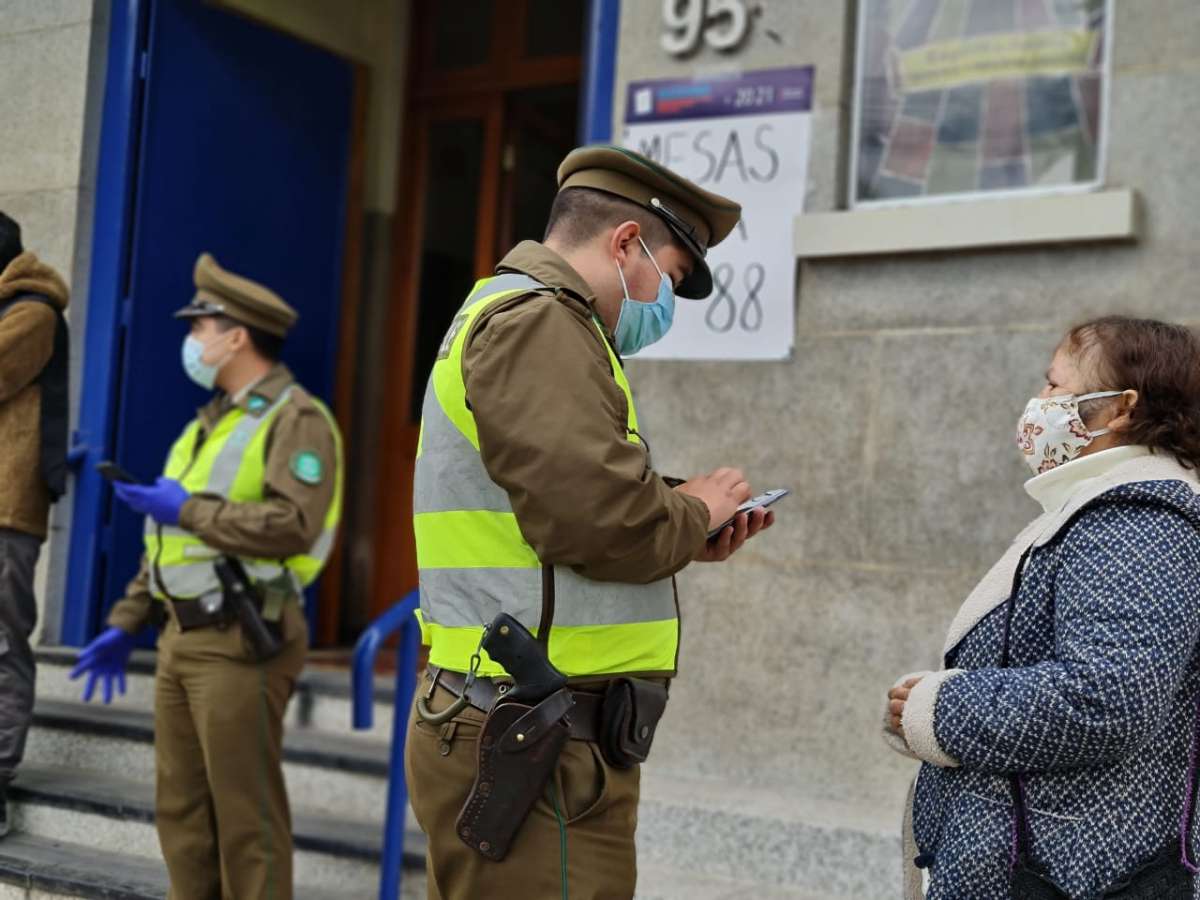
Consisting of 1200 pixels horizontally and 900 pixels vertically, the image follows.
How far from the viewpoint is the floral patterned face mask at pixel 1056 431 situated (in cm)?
219

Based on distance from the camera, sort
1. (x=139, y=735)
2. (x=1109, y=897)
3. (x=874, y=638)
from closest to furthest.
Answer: (x=1109, y=897)
(x=874, y=638)
(x=139, y=735)

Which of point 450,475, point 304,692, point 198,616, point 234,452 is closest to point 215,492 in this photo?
point 234,452

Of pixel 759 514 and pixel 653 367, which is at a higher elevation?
pixel 653 367

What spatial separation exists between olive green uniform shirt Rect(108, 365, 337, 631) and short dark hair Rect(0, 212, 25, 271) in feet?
3.08

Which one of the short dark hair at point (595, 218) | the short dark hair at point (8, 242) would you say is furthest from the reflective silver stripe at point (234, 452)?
the short dark hair at point (595, 218)

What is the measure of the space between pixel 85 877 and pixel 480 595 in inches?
Answer: 110

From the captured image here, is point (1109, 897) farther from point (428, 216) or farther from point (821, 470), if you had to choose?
point (428, 216)

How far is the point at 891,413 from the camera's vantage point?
4.46m

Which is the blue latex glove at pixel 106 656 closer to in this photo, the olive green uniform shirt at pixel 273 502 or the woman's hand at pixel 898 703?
the olive green uniform shirt at pixel 273 502

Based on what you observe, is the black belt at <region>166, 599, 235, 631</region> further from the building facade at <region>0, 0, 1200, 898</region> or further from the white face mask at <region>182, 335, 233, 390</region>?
the building facade at <region>0, 0, 1200, 898</region>

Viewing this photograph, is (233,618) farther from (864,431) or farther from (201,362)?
(864,431)

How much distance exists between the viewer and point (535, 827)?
2260 millimetres

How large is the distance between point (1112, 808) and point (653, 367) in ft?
9.91

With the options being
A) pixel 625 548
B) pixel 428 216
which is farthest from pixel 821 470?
pixel 428 216
